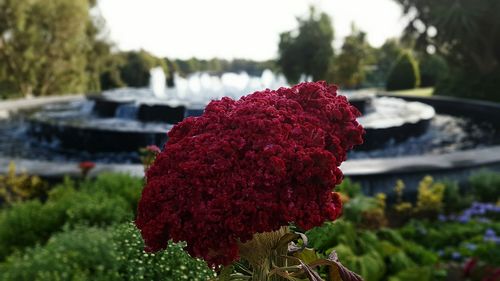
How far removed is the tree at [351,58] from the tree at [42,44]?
15.3 metres

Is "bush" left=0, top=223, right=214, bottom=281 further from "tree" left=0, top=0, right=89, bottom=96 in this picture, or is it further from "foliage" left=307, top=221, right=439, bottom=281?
"tree" left=0, top=0, right=89, bottom=96

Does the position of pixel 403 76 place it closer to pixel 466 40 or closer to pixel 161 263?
pixel 466 40

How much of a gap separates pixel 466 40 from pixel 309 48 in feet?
37.1

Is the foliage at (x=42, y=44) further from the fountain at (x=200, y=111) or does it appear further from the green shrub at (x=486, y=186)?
the green shrub at (x=486, y=186)

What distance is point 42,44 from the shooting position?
28688mm

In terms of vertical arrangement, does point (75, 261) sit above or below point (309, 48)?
below

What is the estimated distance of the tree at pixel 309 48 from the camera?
34281mm

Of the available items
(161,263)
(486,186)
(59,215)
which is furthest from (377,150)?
(161,263)

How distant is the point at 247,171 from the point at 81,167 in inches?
227

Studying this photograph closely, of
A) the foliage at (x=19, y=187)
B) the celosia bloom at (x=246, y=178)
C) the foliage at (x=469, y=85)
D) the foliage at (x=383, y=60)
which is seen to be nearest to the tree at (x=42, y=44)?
the foliage at (x=469, y=85)

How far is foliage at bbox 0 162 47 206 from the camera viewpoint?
6.71m

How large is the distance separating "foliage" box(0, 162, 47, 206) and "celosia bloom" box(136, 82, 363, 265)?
5.81 meters

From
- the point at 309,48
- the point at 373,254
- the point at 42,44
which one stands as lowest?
the point at 373,254

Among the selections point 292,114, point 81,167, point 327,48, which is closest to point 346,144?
point 292,114
